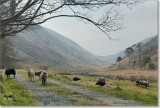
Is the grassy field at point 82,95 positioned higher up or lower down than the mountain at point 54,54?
lower down

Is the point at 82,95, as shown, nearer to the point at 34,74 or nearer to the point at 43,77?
the point at 43,77

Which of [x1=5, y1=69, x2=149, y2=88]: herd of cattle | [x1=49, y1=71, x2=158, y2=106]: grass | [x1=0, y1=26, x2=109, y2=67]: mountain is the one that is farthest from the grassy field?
[x1=0, y1=26, x2=109, y2=67]: mountain

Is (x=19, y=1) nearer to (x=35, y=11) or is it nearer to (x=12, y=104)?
(x=35, y=11)

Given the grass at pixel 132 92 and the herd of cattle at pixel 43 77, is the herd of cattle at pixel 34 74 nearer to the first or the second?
the herd of cattle at pixel 43 77

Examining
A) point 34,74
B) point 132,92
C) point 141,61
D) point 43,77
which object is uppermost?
point 141,61

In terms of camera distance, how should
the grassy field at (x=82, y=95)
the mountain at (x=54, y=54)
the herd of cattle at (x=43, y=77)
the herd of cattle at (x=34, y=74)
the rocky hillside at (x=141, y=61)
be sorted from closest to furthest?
the grassy field at (x=82, y=95), the herd of cattle at (x=34, y=74), the herd of cattle at (x=43, y=77), the rocky hillside at (x=141, y=61), the mountain at (x=54, y=54)

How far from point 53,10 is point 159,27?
2.99 metres

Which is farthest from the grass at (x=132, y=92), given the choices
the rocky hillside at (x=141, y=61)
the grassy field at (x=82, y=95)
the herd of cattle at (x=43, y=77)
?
the rocky hillside at (x=141, y=61)

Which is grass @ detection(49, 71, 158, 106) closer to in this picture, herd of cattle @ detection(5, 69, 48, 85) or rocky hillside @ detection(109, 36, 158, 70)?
herd of cattle @ detection(5, 69, 48, 85)

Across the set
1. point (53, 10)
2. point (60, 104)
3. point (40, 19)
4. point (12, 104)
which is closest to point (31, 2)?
point (53, 10)

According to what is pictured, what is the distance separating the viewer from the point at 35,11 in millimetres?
11297

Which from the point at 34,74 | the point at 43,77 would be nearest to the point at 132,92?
the point at 43,77

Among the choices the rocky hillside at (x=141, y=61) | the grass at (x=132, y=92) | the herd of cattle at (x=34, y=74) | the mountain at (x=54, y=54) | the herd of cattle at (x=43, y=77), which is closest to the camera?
the grass at (x=132, y=92)

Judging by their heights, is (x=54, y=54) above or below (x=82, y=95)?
above
